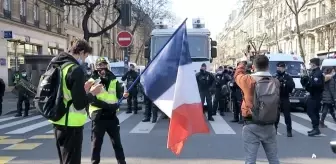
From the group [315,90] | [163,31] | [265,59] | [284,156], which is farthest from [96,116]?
[163,31]

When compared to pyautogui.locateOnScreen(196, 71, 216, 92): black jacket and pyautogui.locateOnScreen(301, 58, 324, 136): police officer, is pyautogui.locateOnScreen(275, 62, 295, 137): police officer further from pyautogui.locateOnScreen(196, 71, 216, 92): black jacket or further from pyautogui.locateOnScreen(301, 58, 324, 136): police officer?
pyautogui.locateOnScreen(196, 71, 216, 92): black jacket

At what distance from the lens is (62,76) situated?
4.75 metres

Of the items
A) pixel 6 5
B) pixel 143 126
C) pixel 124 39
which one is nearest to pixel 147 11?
pixel 6 5

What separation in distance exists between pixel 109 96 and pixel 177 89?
1340 millimetres

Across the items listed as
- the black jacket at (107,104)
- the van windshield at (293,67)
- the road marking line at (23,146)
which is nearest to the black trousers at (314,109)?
the black jacket at (107,104)

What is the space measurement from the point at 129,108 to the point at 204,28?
426 cm

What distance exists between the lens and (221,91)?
1698 cm

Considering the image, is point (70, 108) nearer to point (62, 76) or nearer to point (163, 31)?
point (62, 76)

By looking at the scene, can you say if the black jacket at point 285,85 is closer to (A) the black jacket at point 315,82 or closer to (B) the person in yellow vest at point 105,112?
(A) the black jacket at point 315,82

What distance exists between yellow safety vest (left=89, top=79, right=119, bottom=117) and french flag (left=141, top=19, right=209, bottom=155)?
80cm

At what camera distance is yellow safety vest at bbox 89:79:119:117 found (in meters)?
6.57

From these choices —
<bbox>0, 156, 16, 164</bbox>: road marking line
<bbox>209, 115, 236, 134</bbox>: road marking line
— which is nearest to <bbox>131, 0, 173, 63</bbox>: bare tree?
<bbox>209, 115, 236, 134</bbox>: road marking line

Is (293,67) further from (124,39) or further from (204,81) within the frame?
(124,39)

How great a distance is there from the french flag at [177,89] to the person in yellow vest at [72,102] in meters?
1.15
